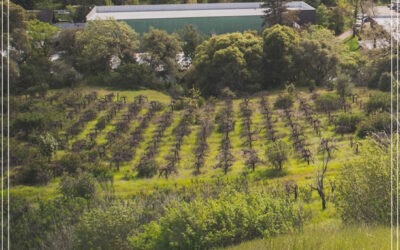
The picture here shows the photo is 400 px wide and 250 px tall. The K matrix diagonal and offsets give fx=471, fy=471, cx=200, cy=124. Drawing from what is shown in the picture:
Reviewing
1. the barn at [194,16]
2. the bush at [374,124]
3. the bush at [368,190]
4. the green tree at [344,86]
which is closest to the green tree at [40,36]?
the barn at [194,16]

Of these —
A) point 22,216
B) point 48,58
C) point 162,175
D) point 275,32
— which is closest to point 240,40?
point 275,32

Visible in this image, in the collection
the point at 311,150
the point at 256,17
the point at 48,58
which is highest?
the point at 256,17

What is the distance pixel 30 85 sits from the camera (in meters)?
19.3

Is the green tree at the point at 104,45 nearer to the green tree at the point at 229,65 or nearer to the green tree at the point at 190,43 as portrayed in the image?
the green tree at the point at 190,43

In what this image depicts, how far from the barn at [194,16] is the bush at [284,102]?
12.6 m

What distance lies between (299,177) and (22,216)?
21.4 ft

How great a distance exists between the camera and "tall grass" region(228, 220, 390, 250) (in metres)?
6.35

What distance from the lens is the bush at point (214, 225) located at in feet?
24.6

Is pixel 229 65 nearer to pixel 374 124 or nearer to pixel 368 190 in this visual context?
pixel 374 124

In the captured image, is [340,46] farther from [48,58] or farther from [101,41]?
[48,58]

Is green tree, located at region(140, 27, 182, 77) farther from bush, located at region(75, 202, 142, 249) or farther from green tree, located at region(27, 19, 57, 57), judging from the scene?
bush, located at region(75, 202, 142, 249)

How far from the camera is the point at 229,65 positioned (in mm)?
20516

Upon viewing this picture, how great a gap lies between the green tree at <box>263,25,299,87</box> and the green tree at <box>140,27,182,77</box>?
435 centimetres

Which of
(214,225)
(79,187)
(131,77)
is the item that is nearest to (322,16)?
(131,77)
